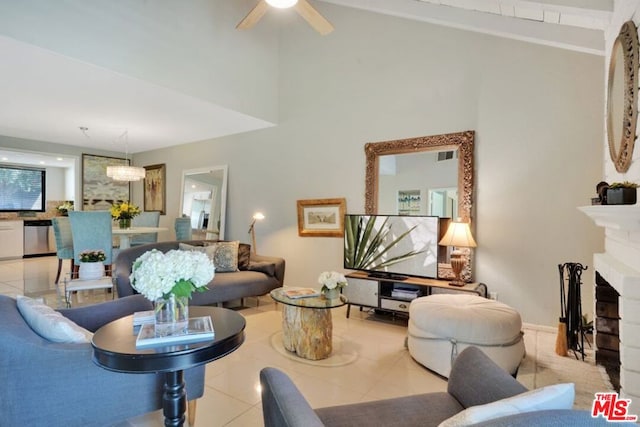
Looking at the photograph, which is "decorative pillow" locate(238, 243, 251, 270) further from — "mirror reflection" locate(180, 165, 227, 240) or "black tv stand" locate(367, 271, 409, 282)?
"black tv stand" locate(367, 271, 409, 282)

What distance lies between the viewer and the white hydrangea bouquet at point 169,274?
1.50 meters

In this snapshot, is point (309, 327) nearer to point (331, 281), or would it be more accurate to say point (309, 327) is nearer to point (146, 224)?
point (331, 281)

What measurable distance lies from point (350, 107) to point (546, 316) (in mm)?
3361

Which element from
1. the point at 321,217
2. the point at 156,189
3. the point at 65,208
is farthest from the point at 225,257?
the point at 65,208

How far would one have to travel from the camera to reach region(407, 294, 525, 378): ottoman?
8.29 feet

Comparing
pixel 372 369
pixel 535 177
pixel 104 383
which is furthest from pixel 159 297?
pixel 535 177

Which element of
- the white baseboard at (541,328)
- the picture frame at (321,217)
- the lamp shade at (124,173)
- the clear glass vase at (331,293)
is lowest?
the white baseboard at (541,328)

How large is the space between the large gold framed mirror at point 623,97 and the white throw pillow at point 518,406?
1792 millimetres

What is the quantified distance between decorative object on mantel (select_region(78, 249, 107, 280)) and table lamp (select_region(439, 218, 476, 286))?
380 centimetres

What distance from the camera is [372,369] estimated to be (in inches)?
108

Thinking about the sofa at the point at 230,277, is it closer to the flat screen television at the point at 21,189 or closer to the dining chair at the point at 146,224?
the dining chair at the point at 146,224

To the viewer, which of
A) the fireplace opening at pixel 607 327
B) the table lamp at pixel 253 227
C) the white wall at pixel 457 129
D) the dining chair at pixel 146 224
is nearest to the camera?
the fireplace opening at pixel 607 327

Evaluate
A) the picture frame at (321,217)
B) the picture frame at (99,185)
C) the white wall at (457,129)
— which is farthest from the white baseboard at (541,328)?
the picture frame at (99,185)

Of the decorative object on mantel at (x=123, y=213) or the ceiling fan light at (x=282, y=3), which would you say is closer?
the ceiling fan light at (x=282, y=3)
